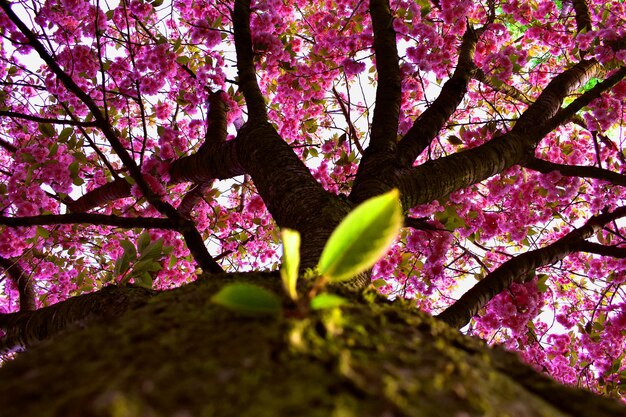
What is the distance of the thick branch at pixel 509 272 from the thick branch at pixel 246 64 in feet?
4.66

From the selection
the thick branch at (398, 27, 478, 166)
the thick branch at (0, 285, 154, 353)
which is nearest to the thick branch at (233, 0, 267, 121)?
the thick branch at (398, 27, 478, 166)

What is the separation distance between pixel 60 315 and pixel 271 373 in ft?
5.37

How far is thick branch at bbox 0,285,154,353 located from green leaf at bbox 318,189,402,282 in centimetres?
77

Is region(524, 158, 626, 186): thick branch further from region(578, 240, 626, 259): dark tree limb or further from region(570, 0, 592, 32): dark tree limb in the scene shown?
region(570, 0, 592, 32): dark tree limb

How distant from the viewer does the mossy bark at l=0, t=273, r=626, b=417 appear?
1.16 ft

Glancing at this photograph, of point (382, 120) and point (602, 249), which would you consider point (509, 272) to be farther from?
point (382, 120)

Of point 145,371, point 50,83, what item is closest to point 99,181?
point 50,83

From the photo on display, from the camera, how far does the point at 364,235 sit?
51 cm

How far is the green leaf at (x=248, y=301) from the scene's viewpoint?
49cm

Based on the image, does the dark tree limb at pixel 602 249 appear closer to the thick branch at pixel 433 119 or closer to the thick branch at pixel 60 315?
the thick branch at pixel 433 119

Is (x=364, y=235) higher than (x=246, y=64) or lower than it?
lower

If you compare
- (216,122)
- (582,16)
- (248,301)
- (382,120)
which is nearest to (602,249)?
(382,120)

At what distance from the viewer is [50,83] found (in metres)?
3.76

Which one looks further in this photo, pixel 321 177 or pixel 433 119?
pixel 321 177
